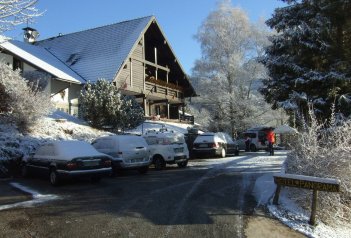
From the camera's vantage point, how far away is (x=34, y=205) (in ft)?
33.2

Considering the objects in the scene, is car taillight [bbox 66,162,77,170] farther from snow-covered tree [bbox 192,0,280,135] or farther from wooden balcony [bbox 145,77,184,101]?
snow-covered tree [bbox 192,0,280,135]

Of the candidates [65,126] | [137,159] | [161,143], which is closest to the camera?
[137,159]

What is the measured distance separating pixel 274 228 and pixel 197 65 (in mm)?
36020

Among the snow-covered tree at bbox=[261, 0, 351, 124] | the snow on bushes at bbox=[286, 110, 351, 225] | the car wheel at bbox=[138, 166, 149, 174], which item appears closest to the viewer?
the snow on bushes at bbox=[286, 110, 351, 225]

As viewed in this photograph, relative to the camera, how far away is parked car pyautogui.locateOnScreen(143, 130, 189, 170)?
63.9 feet

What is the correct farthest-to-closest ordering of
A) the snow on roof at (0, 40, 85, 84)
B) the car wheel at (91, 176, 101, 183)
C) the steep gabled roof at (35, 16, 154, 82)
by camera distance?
1. the steep gabled roof at (35, 16, 154, 82)
2. the snow on roof at (0, 40, 85, 84)
3. the car wheel at (91, 176, 101, 183)

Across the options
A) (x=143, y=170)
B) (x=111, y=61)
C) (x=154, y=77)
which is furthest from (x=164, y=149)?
(x=154, y=77)

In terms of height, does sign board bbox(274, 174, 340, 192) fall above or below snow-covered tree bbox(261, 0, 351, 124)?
below

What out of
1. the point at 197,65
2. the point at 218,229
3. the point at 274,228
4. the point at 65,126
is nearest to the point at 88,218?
the point at 218,229

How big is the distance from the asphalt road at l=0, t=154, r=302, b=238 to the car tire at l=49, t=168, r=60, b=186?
0.28 metres

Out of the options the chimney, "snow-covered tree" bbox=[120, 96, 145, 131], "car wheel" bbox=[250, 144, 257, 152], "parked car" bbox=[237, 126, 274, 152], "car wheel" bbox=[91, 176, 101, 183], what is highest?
the chimney

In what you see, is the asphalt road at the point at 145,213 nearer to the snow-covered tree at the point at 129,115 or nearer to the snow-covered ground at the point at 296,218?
the snow-covered ground at the point at 296,218

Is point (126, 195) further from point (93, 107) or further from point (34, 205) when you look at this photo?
point (93, 107)

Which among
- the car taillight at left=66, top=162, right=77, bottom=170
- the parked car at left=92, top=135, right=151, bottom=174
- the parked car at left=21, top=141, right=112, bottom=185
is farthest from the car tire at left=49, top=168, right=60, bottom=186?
the parked car at left=92, top=135, right=151, bottom=174
